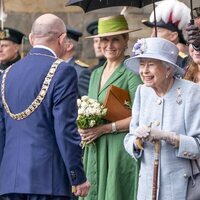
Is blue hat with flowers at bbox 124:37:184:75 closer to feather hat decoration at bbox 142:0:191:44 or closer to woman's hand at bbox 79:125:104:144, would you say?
woman's hand at bbox 79:125:104:144

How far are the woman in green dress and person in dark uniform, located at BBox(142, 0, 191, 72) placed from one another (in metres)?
0.46

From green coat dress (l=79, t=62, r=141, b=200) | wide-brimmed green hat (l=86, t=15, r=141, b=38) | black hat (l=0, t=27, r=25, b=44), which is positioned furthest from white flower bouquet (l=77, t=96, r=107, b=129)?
black hat (l=0, t=27, r=25, b=44)

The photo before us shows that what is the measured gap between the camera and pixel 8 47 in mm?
11969

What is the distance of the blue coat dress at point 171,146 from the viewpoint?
8008mm

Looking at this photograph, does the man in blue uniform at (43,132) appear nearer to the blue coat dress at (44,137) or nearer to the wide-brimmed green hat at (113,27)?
the blue coat dress at (44,137)

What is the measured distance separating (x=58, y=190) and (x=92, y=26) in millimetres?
4131

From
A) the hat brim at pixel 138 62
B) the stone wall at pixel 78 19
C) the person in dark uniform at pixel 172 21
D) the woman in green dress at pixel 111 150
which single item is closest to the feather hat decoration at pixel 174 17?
the person in dark uniform at pixel 172 21

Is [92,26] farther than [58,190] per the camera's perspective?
Yes

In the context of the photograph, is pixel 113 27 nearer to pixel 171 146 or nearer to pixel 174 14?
pixel 174 14

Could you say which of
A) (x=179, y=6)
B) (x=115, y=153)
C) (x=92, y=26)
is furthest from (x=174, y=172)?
(x=92, y=26)

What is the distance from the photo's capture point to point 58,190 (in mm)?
7957

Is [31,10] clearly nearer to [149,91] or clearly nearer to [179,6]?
[179,6]

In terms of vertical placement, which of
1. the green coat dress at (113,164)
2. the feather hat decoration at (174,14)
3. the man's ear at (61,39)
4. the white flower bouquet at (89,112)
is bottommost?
the green coat dress at (113,164)

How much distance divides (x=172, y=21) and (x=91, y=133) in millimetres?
1326
